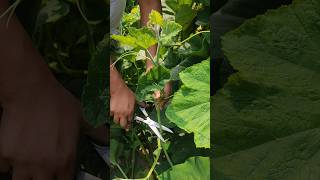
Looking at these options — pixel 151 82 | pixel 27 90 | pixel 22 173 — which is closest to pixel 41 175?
pixel 22 173

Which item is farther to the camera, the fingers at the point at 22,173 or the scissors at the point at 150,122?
the scissors at the point at 150,122

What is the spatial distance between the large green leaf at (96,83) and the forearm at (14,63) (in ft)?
0.35

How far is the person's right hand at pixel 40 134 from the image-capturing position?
0.96 meters

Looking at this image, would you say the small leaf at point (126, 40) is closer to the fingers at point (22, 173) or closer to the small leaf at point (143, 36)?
the small leaf at point (143, 36)

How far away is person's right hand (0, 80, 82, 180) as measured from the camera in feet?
3.16

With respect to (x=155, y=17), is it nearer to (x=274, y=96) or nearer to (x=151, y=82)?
(x=151, y=82)

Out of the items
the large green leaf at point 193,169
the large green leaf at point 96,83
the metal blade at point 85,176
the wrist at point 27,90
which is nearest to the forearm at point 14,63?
the wrist at point 27,90

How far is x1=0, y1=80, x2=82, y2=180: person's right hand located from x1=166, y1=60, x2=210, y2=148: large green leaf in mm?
223

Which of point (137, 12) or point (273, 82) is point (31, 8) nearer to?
point (137, 12)

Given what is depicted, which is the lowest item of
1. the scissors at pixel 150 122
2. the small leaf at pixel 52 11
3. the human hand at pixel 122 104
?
the scissors at pixel 150 122

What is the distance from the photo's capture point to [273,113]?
869mm

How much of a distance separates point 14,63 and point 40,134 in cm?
16

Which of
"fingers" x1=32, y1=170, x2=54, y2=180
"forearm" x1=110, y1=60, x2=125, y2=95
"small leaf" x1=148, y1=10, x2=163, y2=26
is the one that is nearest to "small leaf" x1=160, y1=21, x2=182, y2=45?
"small leaf" x1=148, y1=10, x2=163, y2=26

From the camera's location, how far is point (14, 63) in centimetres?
97
